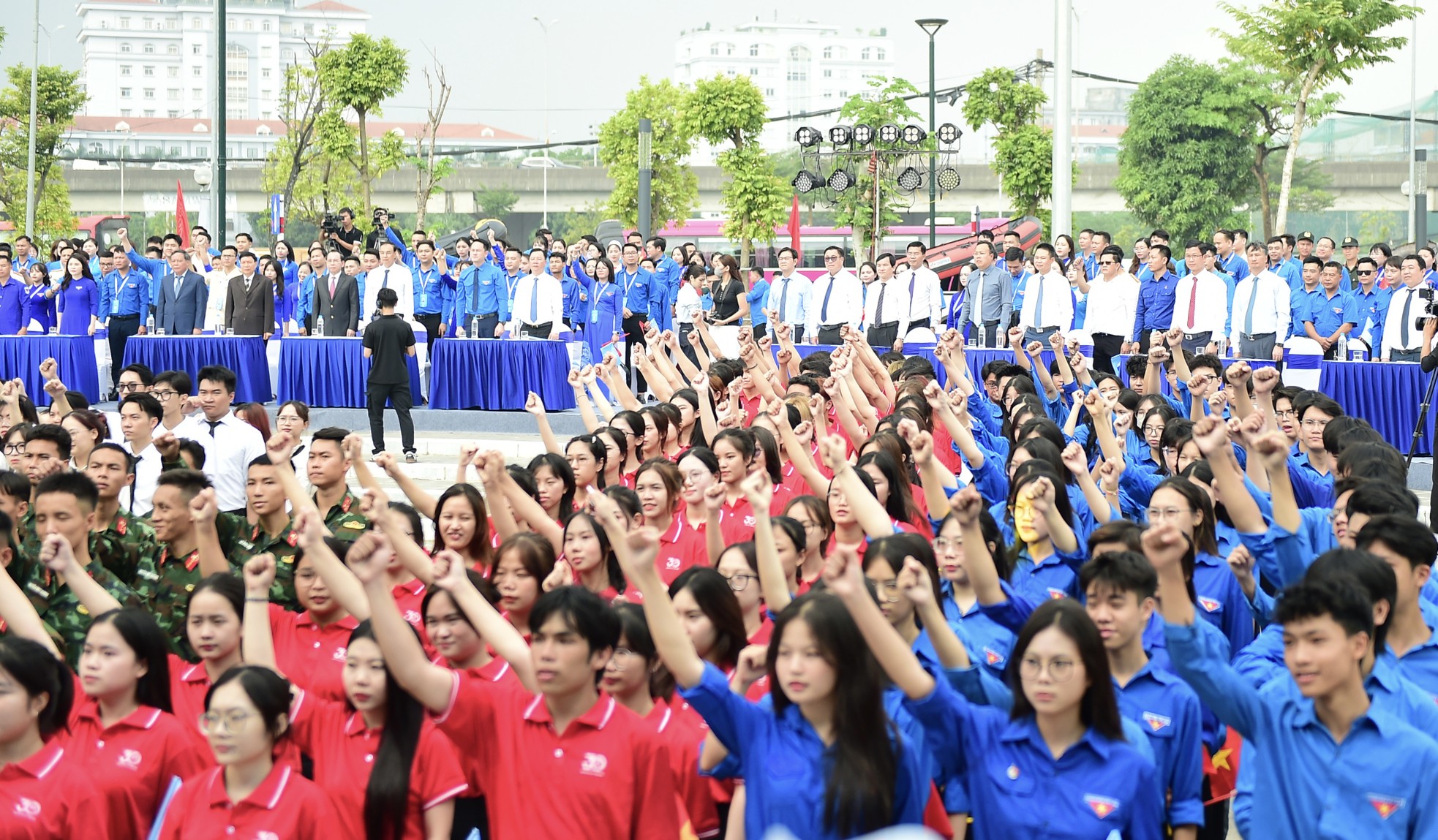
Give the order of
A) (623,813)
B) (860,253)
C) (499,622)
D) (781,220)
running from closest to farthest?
1. (623,813)
2. (499,622)
3. (860,253)
4. (781,220)

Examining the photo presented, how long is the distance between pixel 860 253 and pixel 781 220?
3.17m

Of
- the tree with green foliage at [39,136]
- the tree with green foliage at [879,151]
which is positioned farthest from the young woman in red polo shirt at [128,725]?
the tree with green foliage at [39,136]

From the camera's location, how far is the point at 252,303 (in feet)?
57.8

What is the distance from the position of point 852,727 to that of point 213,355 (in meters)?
15.0

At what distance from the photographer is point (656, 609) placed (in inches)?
158

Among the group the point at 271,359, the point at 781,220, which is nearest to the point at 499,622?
the point at 271,359

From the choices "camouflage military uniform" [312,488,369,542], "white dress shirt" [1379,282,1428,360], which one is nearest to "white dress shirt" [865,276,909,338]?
"white dress shirt" [1379,282,1428,360]

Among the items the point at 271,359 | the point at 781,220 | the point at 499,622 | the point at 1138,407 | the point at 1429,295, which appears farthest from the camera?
the point at 781,220

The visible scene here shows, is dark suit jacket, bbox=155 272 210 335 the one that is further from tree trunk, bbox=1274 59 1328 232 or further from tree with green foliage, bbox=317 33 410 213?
tree trunk, bbox=1274 59 1328 232

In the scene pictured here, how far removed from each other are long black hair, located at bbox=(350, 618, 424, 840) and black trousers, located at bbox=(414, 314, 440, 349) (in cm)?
1472

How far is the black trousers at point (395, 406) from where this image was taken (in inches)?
570

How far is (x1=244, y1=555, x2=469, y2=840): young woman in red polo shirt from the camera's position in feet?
14.0

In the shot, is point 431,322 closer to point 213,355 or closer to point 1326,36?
point 213,355

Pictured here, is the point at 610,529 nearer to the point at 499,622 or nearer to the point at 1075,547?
the point at 499,622
